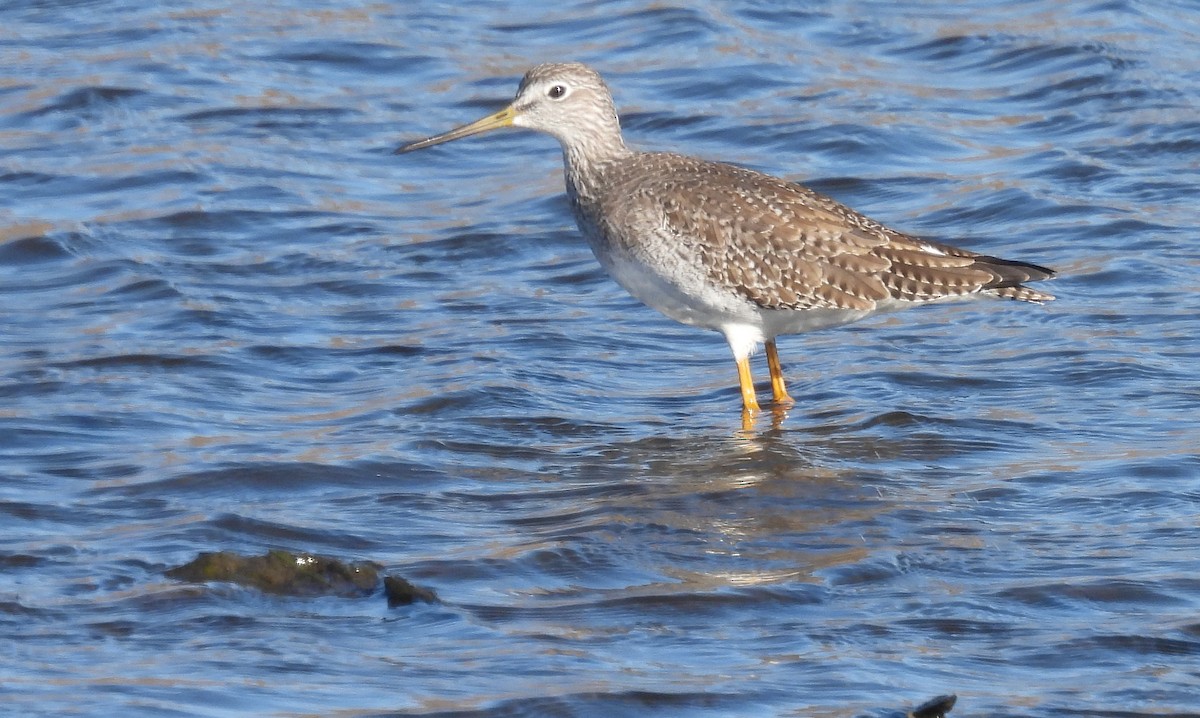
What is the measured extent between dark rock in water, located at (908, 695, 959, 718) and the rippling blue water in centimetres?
16

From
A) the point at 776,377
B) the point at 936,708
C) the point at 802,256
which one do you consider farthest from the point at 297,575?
the point at 776,377

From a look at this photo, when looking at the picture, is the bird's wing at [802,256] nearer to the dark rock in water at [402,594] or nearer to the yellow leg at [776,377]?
the yellow leg at [776,377]

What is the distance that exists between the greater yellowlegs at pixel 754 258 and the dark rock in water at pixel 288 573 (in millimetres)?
2887

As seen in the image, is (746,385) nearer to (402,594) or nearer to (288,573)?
(402,594)

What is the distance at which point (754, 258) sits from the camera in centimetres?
948

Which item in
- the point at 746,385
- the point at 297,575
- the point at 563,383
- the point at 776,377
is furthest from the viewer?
the point at 563,383

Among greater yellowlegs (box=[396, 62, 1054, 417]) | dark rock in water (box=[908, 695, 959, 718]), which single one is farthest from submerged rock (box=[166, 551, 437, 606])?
greater yellowlegs (box=[396, 62, 1054, 417])

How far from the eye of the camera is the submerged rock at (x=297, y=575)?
22.9 feet

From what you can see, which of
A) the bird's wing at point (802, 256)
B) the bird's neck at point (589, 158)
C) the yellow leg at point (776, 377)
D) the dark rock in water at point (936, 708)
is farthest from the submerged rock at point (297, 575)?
the bird's neck at point (589, 158)

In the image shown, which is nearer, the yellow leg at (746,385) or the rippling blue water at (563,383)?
the rippling blue water at (563,383)

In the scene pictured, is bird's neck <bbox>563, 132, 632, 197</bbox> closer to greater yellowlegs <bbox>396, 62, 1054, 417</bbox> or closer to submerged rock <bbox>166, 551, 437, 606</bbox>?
greater yellowlegs <bbox>396, 62, 1054, 417</bbox>

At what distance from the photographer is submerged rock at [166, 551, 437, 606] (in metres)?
6.96

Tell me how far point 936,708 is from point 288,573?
2500 millimetres

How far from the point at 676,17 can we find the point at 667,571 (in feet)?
34.7
